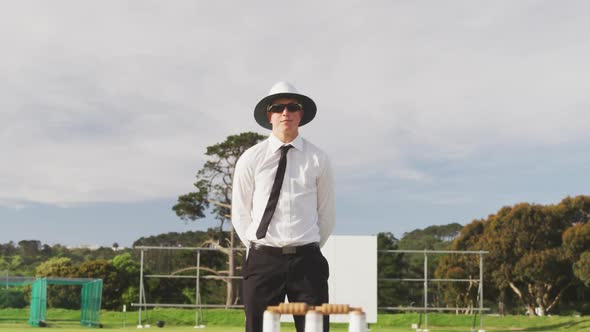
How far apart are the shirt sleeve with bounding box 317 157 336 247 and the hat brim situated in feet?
1.04

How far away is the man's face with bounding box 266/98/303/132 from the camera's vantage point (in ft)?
14.8

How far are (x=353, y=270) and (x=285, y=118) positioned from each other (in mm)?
18776

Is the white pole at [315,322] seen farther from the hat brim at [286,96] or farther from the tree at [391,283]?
the tree at [391,283]

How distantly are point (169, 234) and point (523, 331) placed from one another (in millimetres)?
27706

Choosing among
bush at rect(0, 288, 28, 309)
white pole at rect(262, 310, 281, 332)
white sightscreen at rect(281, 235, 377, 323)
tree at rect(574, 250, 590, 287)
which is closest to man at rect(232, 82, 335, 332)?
white pole at rect(262, 310, 281, 332)

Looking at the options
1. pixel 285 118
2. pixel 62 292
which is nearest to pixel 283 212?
pixel 285 118

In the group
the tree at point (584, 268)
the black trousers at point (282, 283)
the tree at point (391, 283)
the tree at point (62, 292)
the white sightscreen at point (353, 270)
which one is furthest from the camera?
the tree at point (391, 283)

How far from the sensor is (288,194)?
4.44 m

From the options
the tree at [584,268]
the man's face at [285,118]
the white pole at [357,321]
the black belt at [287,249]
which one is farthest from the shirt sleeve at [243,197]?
the tree at [584,268]

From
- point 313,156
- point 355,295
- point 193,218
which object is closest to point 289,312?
point 313,156

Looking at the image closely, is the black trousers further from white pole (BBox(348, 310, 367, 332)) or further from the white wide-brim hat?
white pole (BBox(348, 310, 367, 332))

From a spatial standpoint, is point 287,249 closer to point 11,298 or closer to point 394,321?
point 394,321

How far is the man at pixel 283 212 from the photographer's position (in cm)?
438

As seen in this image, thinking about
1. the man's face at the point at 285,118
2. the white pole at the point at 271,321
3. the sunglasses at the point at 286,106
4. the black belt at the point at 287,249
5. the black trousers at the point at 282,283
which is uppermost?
the sunglasses at the point at 286,106
